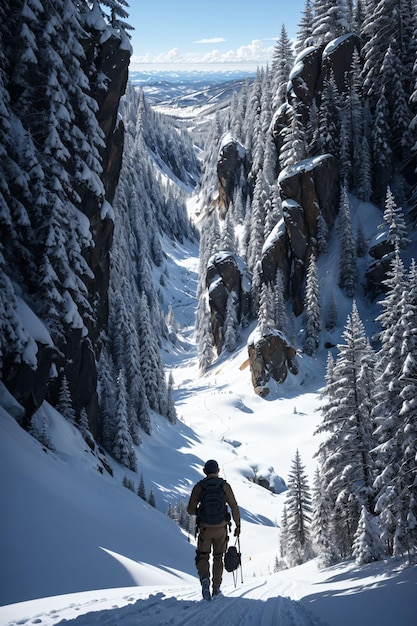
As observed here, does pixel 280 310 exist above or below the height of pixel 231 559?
above

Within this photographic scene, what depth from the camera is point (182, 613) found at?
6.16 m

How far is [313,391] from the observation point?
55.1 m

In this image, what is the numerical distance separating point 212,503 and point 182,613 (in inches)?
65.4

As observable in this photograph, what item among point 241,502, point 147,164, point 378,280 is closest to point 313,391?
point 378,280

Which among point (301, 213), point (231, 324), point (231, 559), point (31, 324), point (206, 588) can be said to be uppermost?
point (301, 213)

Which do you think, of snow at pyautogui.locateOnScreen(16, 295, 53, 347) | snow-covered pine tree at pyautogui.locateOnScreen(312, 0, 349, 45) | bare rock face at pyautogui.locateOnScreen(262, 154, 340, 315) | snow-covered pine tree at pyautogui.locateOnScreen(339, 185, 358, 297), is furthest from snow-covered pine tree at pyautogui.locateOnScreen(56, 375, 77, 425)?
snow-covered pine tree at pyautogui.locateOnScreen(312, 0, 349, 45)

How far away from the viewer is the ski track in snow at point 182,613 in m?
5.64

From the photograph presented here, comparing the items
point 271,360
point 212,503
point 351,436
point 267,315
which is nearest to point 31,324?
point 212,503

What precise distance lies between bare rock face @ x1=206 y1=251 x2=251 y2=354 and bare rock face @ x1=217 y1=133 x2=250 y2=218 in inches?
1032

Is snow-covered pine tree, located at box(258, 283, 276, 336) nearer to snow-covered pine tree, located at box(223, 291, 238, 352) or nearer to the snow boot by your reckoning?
snow-covered pine tree, located at box(223, 291, 238, 352)

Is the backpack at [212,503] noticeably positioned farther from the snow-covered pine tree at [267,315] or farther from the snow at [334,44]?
the snow at [334,44]

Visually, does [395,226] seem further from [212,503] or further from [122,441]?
[212,503]

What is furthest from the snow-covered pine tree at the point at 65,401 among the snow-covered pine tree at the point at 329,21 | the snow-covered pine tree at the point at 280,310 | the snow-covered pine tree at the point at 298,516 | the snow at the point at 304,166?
the snow-covered pine tree at the point at 329,21

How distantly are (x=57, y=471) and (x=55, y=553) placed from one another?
501cm
